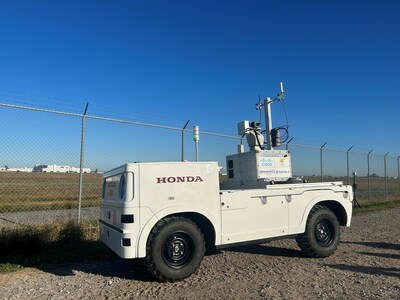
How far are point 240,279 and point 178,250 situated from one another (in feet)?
3.37

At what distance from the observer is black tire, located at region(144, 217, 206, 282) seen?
5.44 metres

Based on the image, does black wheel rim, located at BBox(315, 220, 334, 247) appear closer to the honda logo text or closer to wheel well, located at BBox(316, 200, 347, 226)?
wheel well, located at BBox(316, 200, 347, 226)

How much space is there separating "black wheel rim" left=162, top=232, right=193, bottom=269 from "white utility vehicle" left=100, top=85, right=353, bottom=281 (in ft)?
0.05

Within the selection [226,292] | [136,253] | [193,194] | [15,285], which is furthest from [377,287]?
[15,285]

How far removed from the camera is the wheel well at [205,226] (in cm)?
590

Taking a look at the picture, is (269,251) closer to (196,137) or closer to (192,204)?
(192,204)

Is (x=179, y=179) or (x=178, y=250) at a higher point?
(x=179, y=179)

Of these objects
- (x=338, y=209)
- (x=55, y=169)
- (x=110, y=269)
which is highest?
(x=55, y=169)

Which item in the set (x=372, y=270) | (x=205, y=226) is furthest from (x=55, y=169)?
(x=372, y=270)

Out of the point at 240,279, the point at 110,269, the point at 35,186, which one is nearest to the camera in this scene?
the point at 240,279

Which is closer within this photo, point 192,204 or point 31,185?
point 192,204

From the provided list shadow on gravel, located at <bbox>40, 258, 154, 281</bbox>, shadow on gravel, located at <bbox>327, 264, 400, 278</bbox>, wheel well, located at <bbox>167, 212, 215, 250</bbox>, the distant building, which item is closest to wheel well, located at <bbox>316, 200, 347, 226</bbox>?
shadow on gravel, located at <bbox>327, 264, 400, 278</bbox>

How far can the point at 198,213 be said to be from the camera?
5.84 meters

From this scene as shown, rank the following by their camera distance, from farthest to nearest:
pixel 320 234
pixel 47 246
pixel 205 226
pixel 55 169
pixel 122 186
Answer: pixel 55 169, pixel 47 246, pixel 320 234, pixel 205 226, pixel 122 186
